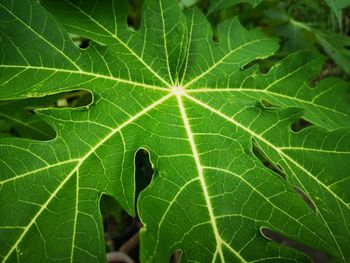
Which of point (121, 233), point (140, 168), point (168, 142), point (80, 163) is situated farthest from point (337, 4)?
point (121, 233)

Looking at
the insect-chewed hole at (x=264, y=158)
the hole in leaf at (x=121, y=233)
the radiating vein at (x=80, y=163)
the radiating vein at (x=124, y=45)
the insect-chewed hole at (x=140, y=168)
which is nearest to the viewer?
the radiating vein at (x=80, y=163)

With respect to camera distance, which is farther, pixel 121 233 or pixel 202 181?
pixel 121 233

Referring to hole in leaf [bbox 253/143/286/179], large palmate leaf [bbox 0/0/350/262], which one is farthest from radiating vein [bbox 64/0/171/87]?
hole in leaf [bbox 253/143/286/179]

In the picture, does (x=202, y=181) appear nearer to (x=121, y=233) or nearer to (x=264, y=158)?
(x=264, y=158)

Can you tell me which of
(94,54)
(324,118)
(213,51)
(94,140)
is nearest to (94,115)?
(94,140)

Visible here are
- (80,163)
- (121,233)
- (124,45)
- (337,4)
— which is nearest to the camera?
(80,163)

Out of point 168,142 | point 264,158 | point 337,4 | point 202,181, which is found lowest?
point 202,181

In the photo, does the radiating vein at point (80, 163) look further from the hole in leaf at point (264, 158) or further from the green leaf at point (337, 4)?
the green leaf at point (337, 4)

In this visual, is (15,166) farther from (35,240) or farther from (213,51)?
(213,51)

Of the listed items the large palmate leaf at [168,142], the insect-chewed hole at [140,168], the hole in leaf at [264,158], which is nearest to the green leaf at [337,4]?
the large palmate leaf at [168,142]

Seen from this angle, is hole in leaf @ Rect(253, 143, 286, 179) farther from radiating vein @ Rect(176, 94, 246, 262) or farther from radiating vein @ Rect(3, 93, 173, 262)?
radiating vein @ Rect(3, 93, 173, 262)
